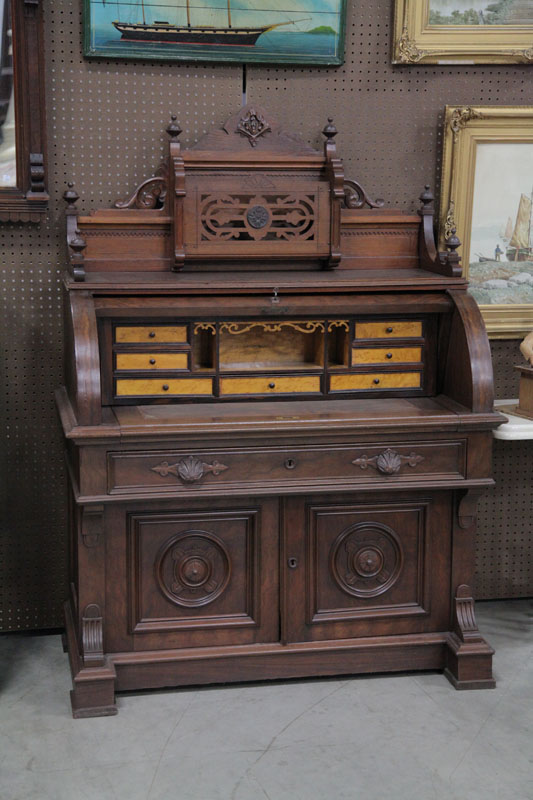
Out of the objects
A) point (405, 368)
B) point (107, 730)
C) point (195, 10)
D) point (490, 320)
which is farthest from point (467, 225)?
point (107, 730)

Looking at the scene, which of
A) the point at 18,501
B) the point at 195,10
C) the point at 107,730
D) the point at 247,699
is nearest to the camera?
the point at 107,730

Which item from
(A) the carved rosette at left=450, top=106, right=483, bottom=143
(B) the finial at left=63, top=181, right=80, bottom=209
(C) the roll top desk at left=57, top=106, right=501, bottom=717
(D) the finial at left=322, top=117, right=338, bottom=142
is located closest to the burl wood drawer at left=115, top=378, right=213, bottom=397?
(C) the roll top desk at left=57, top=106, right=501, bottom=717

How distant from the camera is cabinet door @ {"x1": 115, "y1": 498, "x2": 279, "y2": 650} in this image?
3777mm

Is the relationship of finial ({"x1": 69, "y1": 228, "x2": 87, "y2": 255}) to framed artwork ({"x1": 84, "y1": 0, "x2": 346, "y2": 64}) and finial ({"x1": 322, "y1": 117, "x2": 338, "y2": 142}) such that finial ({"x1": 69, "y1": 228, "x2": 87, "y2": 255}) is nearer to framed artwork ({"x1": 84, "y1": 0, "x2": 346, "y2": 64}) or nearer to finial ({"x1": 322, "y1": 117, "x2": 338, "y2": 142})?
framed artwork ({"x1": 84, "y1": 0, "x2": 346, "y2": 64})

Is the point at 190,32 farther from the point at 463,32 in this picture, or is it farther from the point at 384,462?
the point at 384,462

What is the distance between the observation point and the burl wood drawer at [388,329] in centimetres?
398

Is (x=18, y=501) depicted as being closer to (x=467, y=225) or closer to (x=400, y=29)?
(x=467, y=225)

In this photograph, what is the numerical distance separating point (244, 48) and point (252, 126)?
1.09ft

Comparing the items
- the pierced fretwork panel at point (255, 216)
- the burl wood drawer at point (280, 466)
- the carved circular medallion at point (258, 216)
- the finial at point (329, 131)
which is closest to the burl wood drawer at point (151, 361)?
the burl wood drawer at point (280, 466)

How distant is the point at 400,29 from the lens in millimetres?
4234

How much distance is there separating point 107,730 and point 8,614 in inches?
40.5

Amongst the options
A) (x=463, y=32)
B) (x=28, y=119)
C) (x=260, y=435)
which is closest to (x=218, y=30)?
(x=28, y=119)

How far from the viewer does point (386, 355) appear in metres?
4.02

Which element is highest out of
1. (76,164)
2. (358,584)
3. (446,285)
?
(76,164)
